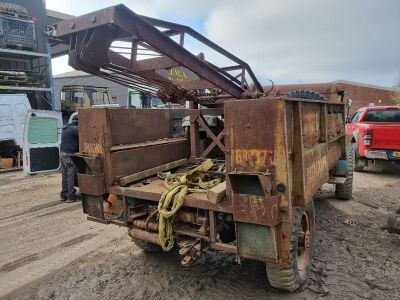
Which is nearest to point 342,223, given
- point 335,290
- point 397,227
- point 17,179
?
point 397,227

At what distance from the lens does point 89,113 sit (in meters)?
3.56

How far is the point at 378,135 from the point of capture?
832cm

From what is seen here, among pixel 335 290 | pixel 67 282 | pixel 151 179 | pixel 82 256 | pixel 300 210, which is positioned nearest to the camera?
pixel 300 210

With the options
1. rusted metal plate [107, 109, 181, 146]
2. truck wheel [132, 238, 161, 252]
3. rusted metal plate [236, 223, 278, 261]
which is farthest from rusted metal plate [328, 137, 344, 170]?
truck wheel [132, 238, 161, 252]

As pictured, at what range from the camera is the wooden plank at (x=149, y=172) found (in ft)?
11.4

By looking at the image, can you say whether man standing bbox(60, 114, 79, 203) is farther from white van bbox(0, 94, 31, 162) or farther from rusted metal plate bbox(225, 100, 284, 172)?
white van bbox(0, 94, 31, 162)

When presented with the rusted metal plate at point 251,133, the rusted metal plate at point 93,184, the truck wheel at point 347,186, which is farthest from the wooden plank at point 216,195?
the truck wheel at point 347,186

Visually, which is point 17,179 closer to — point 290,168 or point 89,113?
point 89,113

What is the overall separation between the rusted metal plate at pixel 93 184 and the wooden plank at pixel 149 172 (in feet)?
0.61

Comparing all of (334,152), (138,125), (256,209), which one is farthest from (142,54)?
(334,152)

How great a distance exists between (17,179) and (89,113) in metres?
7.13

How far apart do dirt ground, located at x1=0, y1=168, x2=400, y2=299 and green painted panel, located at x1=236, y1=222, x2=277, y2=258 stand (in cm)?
71

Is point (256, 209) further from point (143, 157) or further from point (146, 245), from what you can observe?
point (146, 245)

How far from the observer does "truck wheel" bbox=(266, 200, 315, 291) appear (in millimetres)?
2771
